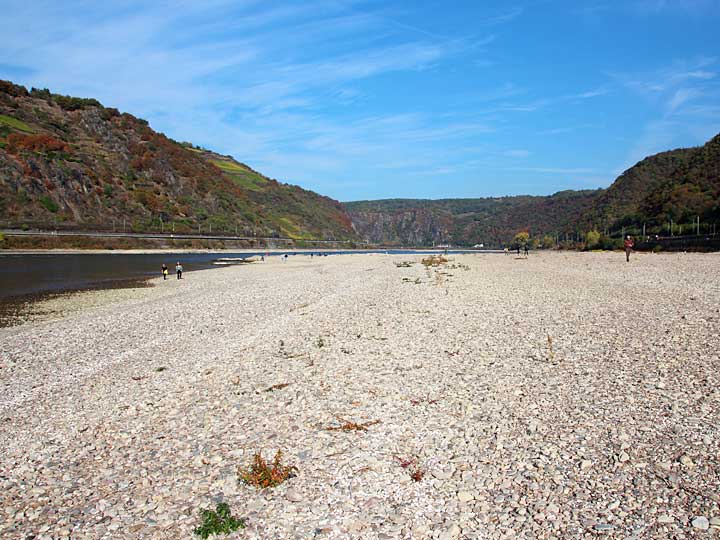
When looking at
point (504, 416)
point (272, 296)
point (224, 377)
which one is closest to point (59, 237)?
point (272, 296)

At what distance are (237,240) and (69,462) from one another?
123987mm

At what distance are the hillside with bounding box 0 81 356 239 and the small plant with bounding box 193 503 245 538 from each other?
95.8m

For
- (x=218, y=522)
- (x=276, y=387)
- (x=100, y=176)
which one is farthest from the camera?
(x=100, y=176)

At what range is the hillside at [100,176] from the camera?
9350cm

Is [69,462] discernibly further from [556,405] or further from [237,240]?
[237,240]

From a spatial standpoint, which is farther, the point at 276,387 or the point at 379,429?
the point at 276,387

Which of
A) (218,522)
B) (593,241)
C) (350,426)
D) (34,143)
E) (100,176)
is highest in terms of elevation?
(34,143)

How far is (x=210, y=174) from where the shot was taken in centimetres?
16225

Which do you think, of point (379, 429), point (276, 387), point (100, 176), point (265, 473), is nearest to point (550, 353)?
point (379, 429)

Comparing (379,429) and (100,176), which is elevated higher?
(100,176)

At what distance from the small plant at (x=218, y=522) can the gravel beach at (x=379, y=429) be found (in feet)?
0.37

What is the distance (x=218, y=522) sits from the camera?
5.21 metres

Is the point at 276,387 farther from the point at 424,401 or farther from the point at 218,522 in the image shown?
the point at 218,522

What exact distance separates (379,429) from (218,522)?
289cm
